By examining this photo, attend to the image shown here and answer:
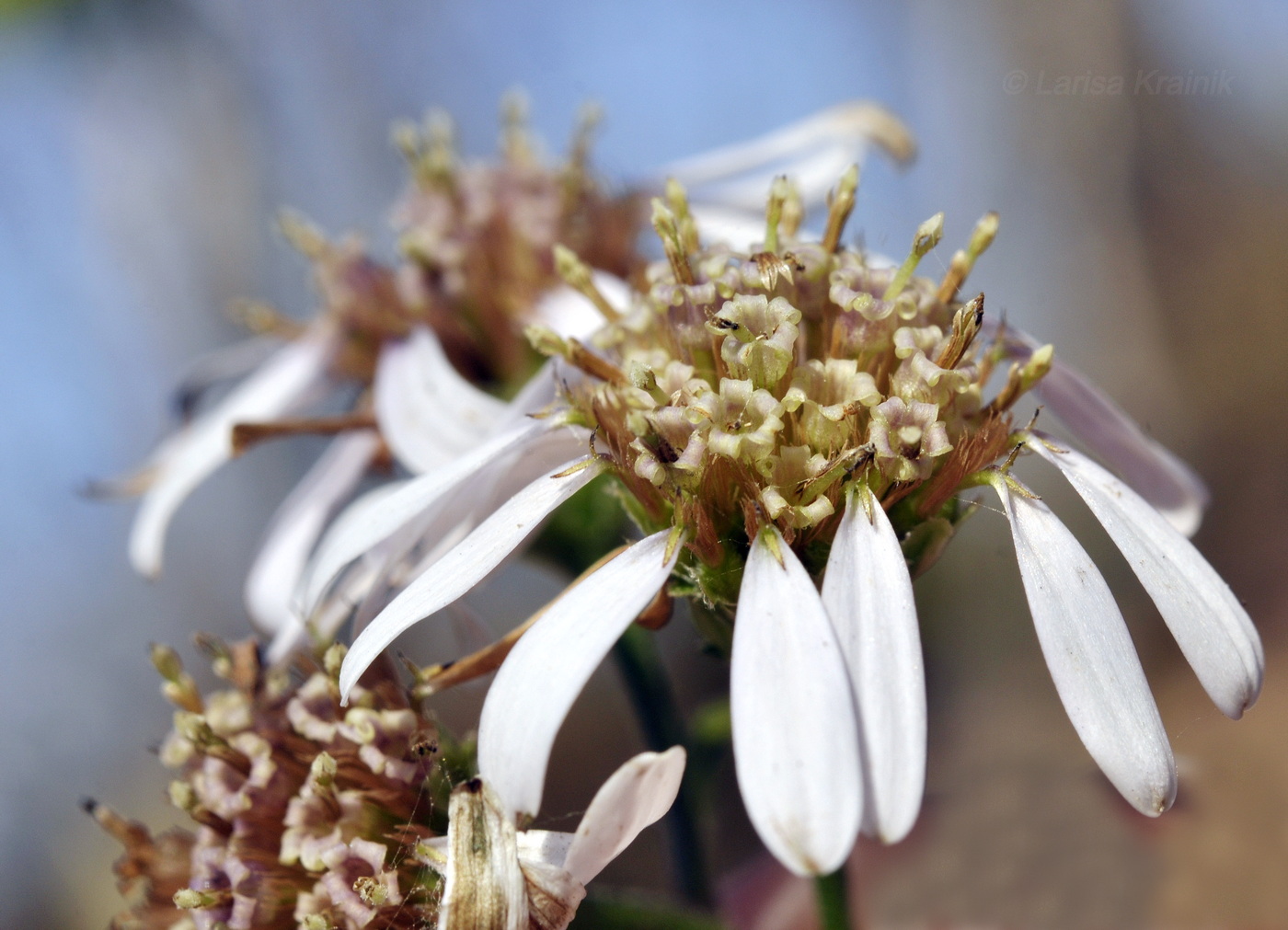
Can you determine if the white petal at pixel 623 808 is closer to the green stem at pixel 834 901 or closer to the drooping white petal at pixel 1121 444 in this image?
the green stem at pixel 834 901

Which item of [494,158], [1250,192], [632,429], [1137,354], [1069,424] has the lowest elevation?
[1137,354]

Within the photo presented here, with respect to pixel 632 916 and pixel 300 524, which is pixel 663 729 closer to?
pixel 632 916

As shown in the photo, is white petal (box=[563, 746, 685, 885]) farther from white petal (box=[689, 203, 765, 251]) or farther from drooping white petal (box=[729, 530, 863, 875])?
white petal (box=[689, 203, 765, 251])

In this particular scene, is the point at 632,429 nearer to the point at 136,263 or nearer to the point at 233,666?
the point at 233,666

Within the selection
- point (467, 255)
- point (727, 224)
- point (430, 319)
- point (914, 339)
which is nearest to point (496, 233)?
point (467, 255)

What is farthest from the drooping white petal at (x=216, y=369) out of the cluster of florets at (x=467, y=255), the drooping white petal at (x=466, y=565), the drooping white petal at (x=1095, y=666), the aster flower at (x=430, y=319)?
the drooping white petal at (x=1095, y=666)

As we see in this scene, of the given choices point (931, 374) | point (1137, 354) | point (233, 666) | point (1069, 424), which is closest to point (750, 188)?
point (1069, 424)
